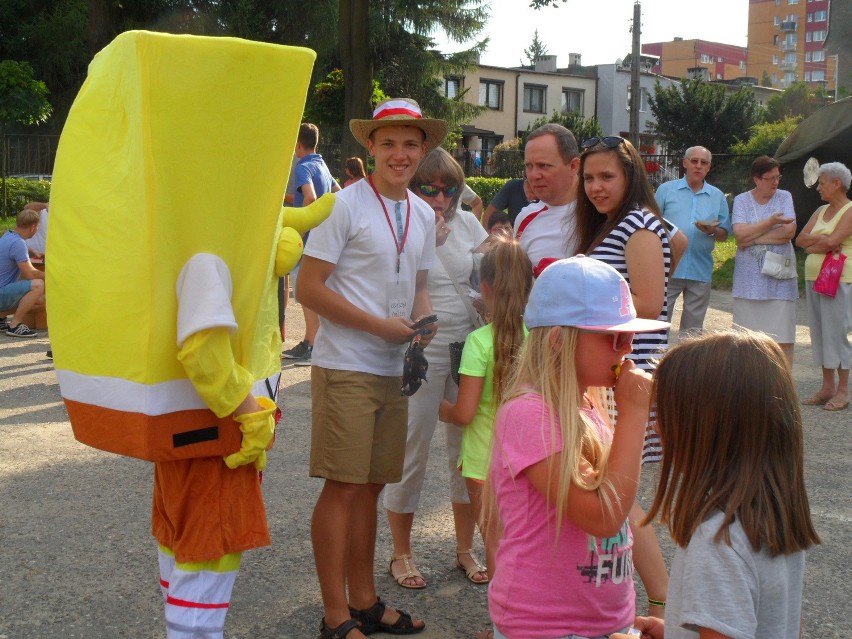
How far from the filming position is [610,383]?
7.74ft

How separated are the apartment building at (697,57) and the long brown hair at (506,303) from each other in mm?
113303

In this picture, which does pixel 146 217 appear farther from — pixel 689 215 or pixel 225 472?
pixel 689 215

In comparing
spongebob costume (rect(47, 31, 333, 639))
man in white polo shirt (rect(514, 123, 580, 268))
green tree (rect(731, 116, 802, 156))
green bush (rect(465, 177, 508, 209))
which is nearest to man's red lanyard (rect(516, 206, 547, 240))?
man in white polo shirt (rect(514, 123, 580, 268))

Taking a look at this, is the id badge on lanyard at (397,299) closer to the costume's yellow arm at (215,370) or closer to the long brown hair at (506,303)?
the long brown hair at (506,303)

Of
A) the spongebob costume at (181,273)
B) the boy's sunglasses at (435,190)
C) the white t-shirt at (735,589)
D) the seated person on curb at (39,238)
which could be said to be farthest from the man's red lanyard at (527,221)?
the seated person on curb at (39,238)

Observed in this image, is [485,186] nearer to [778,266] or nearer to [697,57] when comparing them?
[778,266]

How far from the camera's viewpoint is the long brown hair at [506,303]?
3.56 metres

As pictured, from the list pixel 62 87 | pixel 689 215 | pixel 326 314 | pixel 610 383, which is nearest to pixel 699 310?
pixel 689 215

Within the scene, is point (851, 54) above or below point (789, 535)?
above

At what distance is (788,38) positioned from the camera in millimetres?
123938

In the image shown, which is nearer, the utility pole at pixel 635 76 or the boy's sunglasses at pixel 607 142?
the boy's sunglasses at pixel 607 142

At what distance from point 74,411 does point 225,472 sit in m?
0.46

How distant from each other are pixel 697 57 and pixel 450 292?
118 metres

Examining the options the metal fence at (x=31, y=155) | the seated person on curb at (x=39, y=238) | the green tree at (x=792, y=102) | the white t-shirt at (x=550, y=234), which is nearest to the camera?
the white t-shirt at (x=550, y=234)
